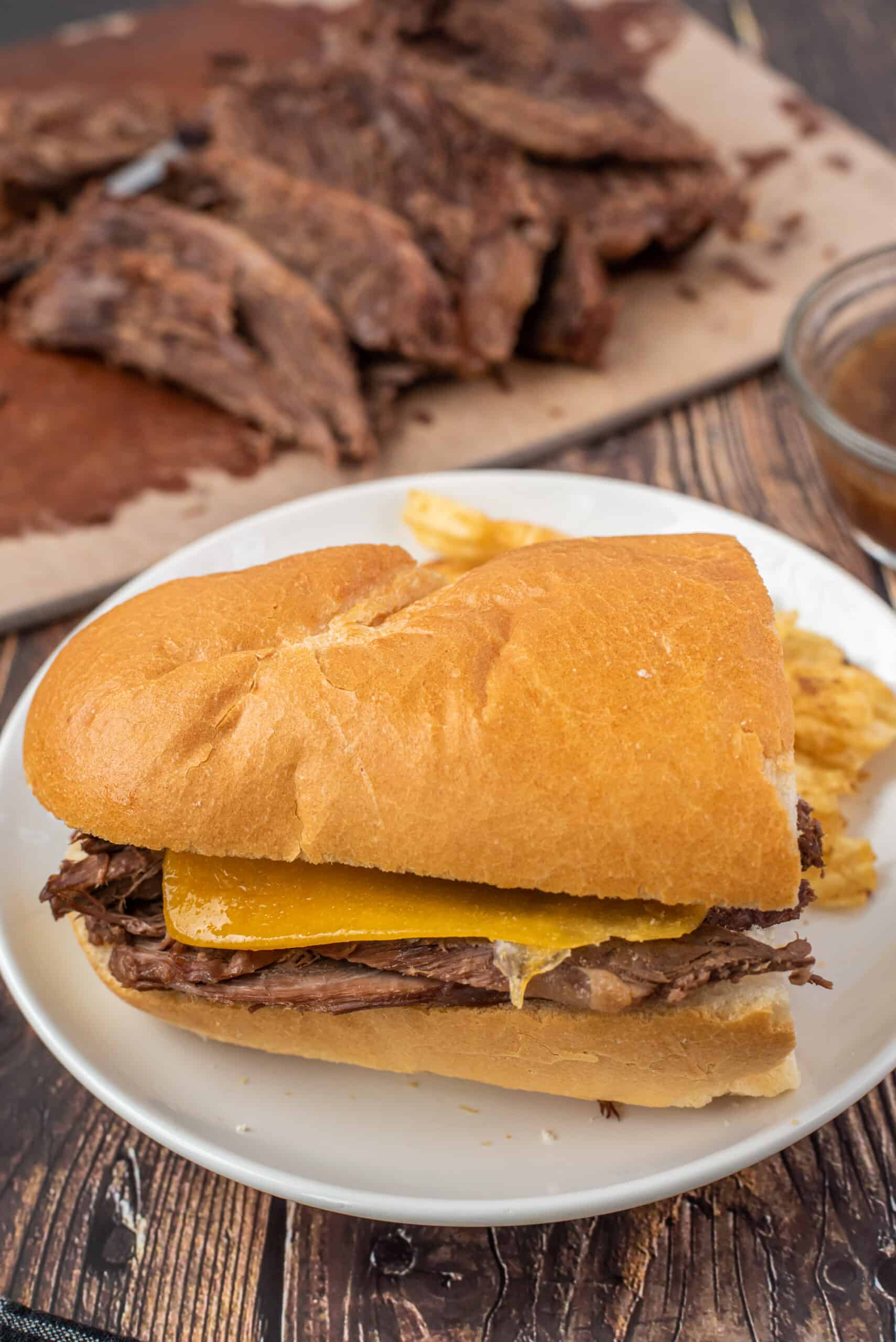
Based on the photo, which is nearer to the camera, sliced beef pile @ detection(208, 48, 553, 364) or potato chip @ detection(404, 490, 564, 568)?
potato chip @ detection(404, 490, 564, 568)

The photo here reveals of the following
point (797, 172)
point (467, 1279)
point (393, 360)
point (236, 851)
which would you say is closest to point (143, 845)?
point (236, 851)

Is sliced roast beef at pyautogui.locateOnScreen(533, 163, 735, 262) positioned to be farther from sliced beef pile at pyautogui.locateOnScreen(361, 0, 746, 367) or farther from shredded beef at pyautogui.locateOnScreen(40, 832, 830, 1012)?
shredded beef at pyautogui.locateOnScreen(40, 832, 830, 1012)

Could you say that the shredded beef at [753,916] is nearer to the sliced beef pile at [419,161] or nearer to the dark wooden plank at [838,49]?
the sliced beef pile at [419,161]

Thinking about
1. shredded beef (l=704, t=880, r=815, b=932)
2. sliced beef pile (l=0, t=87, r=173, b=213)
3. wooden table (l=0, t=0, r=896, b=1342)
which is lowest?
wooden table (l=0, t=0, r=896, b=1342)

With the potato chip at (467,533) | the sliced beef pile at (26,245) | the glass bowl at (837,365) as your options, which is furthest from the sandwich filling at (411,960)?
the sliced beef pile at (26,245)

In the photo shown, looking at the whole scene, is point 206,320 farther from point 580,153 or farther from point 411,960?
point 411,960

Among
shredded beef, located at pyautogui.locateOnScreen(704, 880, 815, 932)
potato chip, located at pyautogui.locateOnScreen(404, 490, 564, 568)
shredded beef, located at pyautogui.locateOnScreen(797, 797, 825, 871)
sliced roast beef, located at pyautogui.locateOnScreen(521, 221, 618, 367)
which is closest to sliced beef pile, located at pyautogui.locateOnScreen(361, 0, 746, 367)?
sliced roast beef, located at pyautogui.locateOnScreen(521, 221, 618, 367)

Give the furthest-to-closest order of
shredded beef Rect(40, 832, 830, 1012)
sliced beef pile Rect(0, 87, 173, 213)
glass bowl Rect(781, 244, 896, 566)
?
sliced beef pile Rect(0, 87, 173, 213) < glass bowl Rect(781, 244, 896, 566) < shredded beef Rect(40, 832, 830, 1012)

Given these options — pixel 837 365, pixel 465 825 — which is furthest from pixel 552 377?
pixel 465 825
